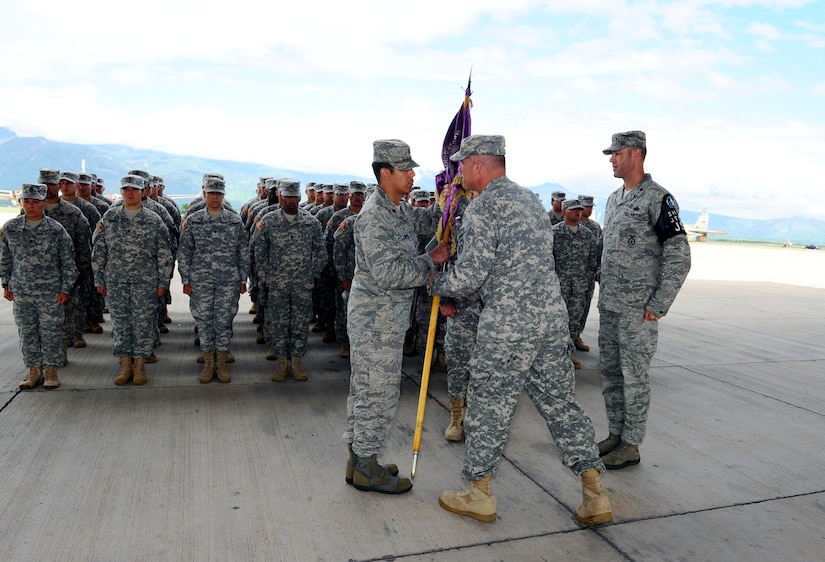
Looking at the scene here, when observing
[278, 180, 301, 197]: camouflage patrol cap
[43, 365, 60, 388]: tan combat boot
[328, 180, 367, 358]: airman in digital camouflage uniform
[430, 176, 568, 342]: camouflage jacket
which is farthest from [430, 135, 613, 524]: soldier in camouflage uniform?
[43, 365, 60, 388]: tan combat boot

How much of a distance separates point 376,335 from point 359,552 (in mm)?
1123

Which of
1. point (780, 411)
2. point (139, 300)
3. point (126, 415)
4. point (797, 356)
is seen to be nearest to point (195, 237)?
point (139, 300)

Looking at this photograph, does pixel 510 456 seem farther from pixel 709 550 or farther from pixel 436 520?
pixel 709 550

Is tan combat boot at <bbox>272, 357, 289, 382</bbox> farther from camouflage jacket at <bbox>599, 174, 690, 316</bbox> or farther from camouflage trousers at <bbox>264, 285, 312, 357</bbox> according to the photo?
camouflage jacket at <bbox>599, 174, 690, 316</bbox>

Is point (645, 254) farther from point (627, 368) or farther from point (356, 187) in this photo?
point (356, 187)

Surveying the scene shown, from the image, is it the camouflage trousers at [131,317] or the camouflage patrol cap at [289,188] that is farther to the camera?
the camouflage patrol cap at [289,188]

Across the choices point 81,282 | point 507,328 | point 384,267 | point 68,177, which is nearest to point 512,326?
point 507,328

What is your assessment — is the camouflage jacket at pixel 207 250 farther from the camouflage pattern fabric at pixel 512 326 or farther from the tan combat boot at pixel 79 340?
the camouflage pattern fabric at pixel 512 326

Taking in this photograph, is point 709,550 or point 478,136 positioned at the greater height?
point 478,136

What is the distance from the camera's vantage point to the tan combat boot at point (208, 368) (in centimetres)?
534

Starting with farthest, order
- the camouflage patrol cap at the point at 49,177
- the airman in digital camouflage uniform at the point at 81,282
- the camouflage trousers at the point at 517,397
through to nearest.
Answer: the airman in digital camouflage uniform at the point at 81,282
the camouflage patrol cap at the point at 49,177
the camouflage trousers at the point at 517,397

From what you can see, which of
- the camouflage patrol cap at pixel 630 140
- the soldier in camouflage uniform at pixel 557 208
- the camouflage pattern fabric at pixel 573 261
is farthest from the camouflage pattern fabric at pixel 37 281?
the soldier in camouflage uniform at pixel 557 208

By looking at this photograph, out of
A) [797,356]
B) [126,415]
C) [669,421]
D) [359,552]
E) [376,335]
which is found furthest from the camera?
[797,356]

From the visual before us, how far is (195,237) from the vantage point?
5.43m
